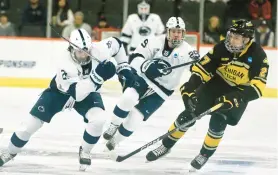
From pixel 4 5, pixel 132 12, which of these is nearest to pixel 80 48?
pixel 132 12

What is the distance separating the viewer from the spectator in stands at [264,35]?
10.3 metres

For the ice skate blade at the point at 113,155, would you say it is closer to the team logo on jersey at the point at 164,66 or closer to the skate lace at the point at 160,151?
the skate lace at the point at 160,151

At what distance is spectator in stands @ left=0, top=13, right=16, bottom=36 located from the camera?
10.3m

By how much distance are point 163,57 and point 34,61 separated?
422cm

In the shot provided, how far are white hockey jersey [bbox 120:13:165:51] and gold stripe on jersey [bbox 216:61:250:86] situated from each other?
503 cm

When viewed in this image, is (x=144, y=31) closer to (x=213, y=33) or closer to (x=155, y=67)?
(x=213, y=33)

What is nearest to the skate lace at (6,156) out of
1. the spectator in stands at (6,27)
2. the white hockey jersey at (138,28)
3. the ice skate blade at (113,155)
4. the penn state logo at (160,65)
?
the ice skate blade at (113,155)

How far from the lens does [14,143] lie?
17.1ft

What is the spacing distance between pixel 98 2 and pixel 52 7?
644 mm

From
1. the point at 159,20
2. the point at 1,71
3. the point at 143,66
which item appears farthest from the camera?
the point at 159,20

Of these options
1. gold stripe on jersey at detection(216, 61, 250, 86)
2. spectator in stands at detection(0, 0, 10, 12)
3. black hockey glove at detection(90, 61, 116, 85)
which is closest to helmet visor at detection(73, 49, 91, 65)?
black hockey glove at detection(90, 61, 116, 85)

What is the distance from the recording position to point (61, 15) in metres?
10.6

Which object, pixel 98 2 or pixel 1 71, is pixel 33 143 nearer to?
pixel 1 71

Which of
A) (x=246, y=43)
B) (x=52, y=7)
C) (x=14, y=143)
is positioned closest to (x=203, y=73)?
(x=246, y=43)
